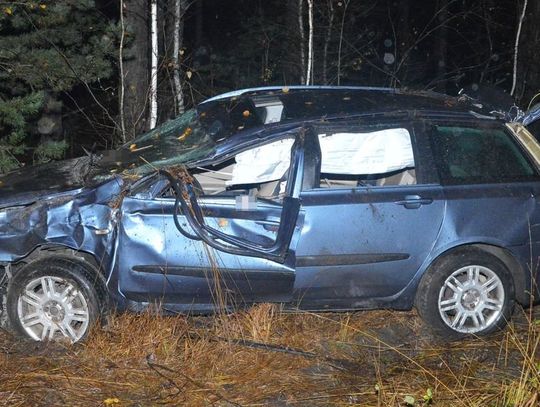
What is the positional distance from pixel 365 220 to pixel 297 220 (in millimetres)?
510

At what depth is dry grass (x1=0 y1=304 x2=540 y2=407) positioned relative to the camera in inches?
183

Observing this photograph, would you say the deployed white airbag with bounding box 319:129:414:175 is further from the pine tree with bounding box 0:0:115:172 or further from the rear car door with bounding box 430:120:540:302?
the pine tree with bounding box 0:0:115:172

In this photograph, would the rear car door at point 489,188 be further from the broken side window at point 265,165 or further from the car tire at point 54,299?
the car tire at point 54,299

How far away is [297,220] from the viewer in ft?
17.9

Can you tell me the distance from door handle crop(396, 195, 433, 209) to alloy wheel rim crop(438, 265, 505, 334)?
1.95 ft

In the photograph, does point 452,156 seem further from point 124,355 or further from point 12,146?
point 12,146

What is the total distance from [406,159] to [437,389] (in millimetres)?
1815

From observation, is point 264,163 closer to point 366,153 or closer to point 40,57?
point 366,153

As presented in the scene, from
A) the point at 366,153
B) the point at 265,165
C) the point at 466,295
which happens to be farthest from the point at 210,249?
the point at 466,295

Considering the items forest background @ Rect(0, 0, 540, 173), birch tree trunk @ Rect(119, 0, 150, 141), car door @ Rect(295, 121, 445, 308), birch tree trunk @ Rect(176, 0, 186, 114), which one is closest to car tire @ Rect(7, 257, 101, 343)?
car door @ Rect(295, 121, 445, 308)

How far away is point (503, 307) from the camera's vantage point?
19.3 feet

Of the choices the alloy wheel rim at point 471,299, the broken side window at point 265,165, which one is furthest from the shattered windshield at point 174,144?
the alloy wheel rim at point 471,299

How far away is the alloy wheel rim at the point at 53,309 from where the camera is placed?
5344mm

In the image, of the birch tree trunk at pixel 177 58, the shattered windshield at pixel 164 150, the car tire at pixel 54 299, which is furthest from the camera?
the birch tree trunk at pixel 177 58
